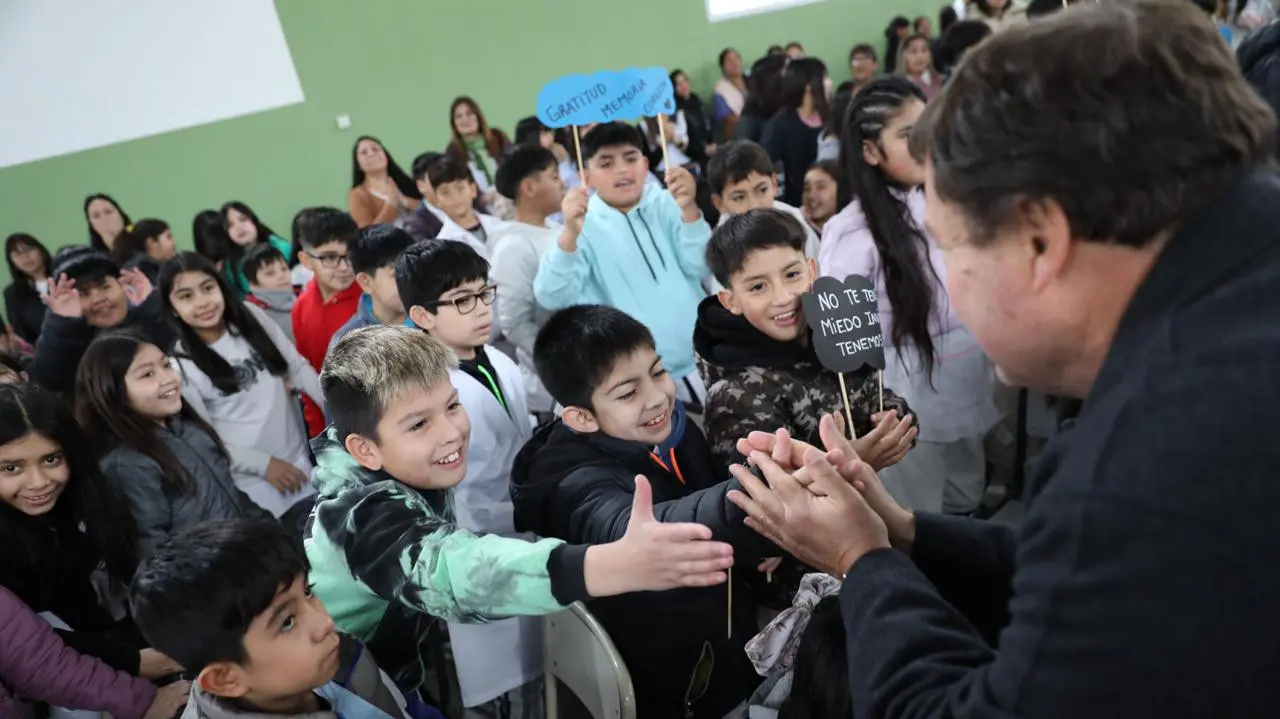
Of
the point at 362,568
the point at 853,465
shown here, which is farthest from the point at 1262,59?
the point at 362,568

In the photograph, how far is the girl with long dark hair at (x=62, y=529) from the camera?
64.4 inches

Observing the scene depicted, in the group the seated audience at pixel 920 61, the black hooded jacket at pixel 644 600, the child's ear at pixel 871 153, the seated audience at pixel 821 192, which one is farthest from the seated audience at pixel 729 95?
the black hooded jacket at pixel 644 600

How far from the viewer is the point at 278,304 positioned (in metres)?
3.29

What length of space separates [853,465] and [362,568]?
0.69 m

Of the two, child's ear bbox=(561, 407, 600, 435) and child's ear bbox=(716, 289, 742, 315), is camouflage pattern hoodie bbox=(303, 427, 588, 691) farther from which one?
child's ear bbox=(716, 289, 742, 315)

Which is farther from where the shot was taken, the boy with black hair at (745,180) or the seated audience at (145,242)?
the seated audience at (145,242)

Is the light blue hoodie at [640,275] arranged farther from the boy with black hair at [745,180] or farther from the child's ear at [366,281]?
the child's ear at [366,281]

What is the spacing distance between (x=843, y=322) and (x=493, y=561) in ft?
2.40

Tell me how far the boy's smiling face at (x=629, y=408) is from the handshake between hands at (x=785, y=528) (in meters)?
0.48

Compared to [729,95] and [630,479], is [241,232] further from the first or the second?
[729,95]

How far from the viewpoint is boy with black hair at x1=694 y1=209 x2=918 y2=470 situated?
5.14 ft

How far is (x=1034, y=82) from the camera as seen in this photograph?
565mm

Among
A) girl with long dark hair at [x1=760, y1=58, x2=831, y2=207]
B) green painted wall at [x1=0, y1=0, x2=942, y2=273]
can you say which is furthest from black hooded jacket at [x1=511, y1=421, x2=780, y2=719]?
green painted wall at [x1=0, y1=0, x2=942, y2=273]

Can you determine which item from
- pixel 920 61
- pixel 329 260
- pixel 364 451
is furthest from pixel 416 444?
pixel 920 61
